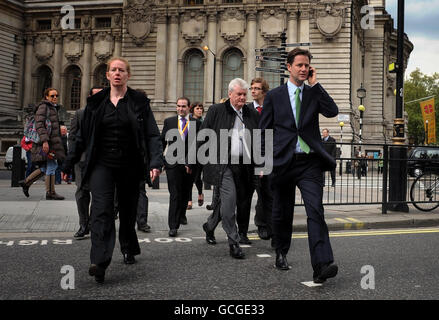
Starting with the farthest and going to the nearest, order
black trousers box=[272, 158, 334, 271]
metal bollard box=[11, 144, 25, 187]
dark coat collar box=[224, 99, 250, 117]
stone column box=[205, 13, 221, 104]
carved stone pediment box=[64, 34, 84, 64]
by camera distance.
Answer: carved stone pediment box=[64, 34, 84, 64] → stone column box=[205, 13, 221, 104] → metal bollard box=[11, 144, 25, 187] → dark coat collar box=[224, 99, 250, 117] → black trousers box=[272, 158, 334, 271]

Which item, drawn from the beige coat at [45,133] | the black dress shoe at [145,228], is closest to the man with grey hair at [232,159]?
the black dress shoe at [145,228]

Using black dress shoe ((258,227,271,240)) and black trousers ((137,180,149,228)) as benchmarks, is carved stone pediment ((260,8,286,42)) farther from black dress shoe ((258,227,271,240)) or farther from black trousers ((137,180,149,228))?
black dress shoe ((258,227,271,240))

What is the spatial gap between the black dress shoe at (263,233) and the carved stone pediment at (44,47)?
1649 inches

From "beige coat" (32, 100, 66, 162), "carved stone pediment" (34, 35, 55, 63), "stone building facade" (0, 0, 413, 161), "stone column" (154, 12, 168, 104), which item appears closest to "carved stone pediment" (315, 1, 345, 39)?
"stone building facade" (0, 0, 413, 161)

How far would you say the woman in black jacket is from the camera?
4.48 metres

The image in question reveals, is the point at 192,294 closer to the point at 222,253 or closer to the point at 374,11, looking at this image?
the point at 222,253

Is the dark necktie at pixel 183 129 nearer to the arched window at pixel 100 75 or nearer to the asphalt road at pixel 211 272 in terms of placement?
the asphalt road at pixel 211 272

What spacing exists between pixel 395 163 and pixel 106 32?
124 ft

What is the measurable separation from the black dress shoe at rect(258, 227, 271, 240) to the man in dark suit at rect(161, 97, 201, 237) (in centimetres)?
119

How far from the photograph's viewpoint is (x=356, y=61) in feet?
144

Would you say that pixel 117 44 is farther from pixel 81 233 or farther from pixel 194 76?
pixel 81 233

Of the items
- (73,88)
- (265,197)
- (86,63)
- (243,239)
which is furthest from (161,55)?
(243,239)

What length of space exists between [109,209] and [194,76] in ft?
114

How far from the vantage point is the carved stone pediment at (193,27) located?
37.3 meters
